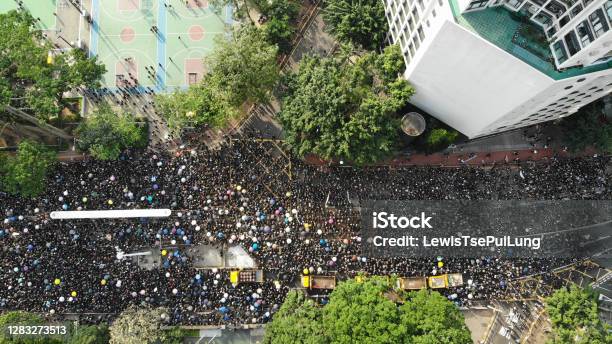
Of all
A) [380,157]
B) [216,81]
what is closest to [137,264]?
[216,81]

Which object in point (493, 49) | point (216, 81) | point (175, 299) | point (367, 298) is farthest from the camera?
point (175, 299)

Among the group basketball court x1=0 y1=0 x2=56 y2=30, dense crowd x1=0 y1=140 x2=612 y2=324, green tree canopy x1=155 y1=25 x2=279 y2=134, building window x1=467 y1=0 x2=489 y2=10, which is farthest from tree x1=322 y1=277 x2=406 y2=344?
basketball court x1=0 y1=0 x2=56 y2=30

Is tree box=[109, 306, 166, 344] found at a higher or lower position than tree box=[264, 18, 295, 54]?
lower

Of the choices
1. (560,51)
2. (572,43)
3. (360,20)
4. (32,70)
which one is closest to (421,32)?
(360,20)

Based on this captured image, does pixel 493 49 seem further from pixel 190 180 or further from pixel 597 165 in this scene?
pixel 190 180

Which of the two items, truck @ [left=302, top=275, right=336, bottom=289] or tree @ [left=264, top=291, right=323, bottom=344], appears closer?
tree @ [left=264, top=291, right=323, bottom=344]

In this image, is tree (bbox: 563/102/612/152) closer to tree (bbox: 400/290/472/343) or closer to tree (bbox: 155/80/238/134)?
tree (bbox: 400/290/472/343)

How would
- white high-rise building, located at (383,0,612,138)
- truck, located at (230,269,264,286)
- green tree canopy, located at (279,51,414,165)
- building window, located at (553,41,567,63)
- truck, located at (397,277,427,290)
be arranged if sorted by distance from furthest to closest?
truck, located at (397,277,427,290) < truck, located at (230,269,264,286) < green tree canopy, located at (279,51,414,165) < building window, located at (553,41,567,63) < white high-rise building, located at (383,0,612,138)
